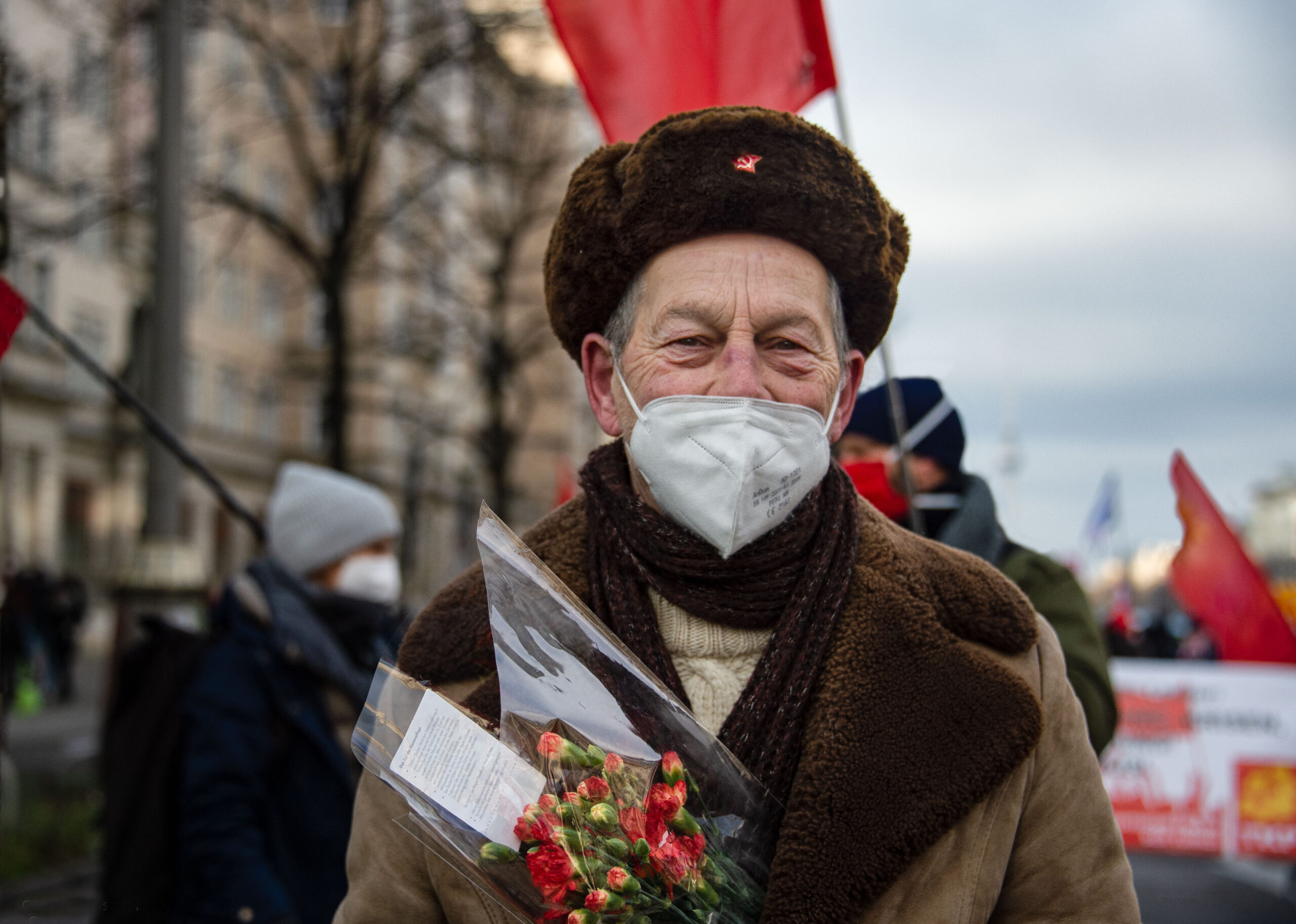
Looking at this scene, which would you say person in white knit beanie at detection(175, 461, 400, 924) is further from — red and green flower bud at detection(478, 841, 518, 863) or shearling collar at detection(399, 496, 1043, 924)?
red and green flower bud at detection(478, 841, 518, 863)

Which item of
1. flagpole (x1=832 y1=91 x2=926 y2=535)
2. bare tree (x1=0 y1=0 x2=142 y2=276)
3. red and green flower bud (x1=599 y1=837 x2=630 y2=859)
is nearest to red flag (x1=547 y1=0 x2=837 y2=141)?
flagpole (x1=832 y1=91 x2=926 y2=535)

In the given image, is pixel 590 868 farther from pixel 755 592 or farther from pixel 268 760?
pixel 268 760

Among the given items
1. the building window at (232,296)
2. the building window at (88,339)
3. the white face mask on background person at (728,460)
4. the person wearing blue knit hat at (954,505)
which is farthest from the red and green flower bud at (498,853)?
the building window at (232,296)

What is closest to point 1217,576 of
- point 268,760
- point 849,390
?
point 268,760

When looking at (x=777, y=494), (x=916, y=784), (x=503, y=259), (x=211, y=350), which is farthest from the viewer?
(x=211, y=350)

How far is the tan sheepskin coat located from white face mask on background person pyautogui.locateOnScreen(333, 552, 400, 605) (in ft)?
7.75

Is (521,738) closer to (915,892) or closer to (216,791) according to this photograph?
(915,892)

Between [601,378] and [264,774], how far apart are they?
6.41 ft

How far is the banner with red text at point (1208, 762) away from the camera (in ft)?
26.8

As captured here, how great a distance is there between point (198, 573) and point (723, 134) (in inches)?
234

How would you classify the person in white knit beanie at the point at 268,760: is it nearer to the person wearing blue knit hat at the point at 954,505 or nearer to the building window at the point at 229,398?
the person wearing blue knit hat at the point at 954,505

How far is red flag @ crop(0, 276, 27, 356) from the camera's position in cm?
→ 252

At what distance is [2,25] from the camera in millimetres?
4840

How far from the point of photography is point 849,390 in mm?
2084
